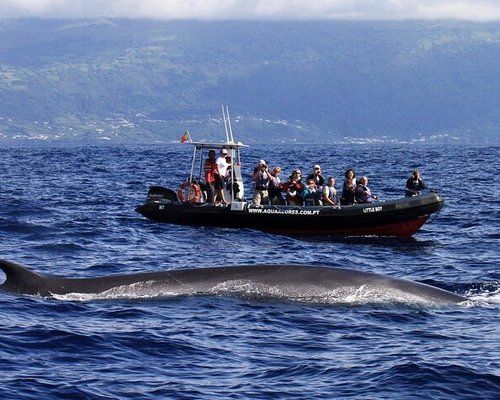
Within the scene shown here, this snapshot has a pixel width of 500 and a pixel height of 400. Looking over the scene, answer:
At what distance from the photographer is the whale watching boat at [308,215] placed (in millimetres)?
30359

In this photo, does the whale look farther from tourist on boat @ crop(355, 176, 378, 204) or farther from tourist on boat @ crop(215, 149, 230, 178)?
tourist on boat @ crop(215, 149, 230, 178)

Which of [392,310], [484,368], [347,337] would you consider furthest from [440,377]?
[392,310]

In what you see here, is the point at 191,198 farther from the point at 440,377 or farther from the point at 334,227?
the point at 440,377

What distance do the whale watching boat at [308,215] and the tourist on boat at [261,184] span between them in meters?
0.48

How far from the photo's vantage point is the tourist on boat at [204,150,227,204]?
107 ft

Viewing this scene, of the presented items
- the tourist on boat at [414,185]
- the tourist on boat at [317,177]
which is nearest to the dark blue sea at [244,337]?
the tourist on boat at [414,185]

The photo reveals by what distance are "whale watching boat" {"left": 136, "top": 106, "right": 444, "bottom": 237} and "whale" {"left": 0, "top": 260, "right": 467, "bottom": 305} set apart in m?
12.0

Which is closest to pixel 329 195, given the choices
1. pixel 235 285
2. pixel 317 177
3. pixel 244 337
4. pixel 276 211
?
pixel 317 177

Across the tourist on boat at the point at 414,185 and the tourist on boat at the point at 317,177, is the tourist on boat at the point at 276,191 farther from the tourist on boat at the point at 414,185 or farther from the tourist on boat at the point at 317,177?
the tourist on boat at the point at 414,185

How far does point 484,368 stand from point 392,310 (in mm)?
3265

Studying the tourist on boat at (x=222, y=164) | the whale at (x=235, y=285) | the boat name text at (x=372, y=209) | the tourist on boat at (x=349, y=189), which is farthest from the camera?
the tourist on boat at (x=222, y=164)

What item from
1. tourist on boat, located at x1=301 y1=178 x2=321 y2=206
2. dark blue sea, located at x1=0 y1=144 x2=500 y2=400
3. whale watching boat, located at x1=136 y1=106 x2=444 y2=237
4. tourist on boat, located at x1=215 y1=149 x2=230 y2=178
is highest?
tourist on boat, located at x1=215 y1=149 x2=230 y2=178

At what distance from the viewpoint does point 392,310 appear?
17.7 metres

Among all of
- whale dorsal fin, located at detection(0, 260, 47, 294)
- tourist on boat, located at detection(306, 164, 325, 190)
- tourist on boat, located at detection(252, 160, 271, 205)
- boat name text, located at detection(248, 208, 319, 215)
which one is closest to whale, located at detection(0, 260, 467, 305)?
whale dorsal fin, located at detection(0, 260, 47, 294)
